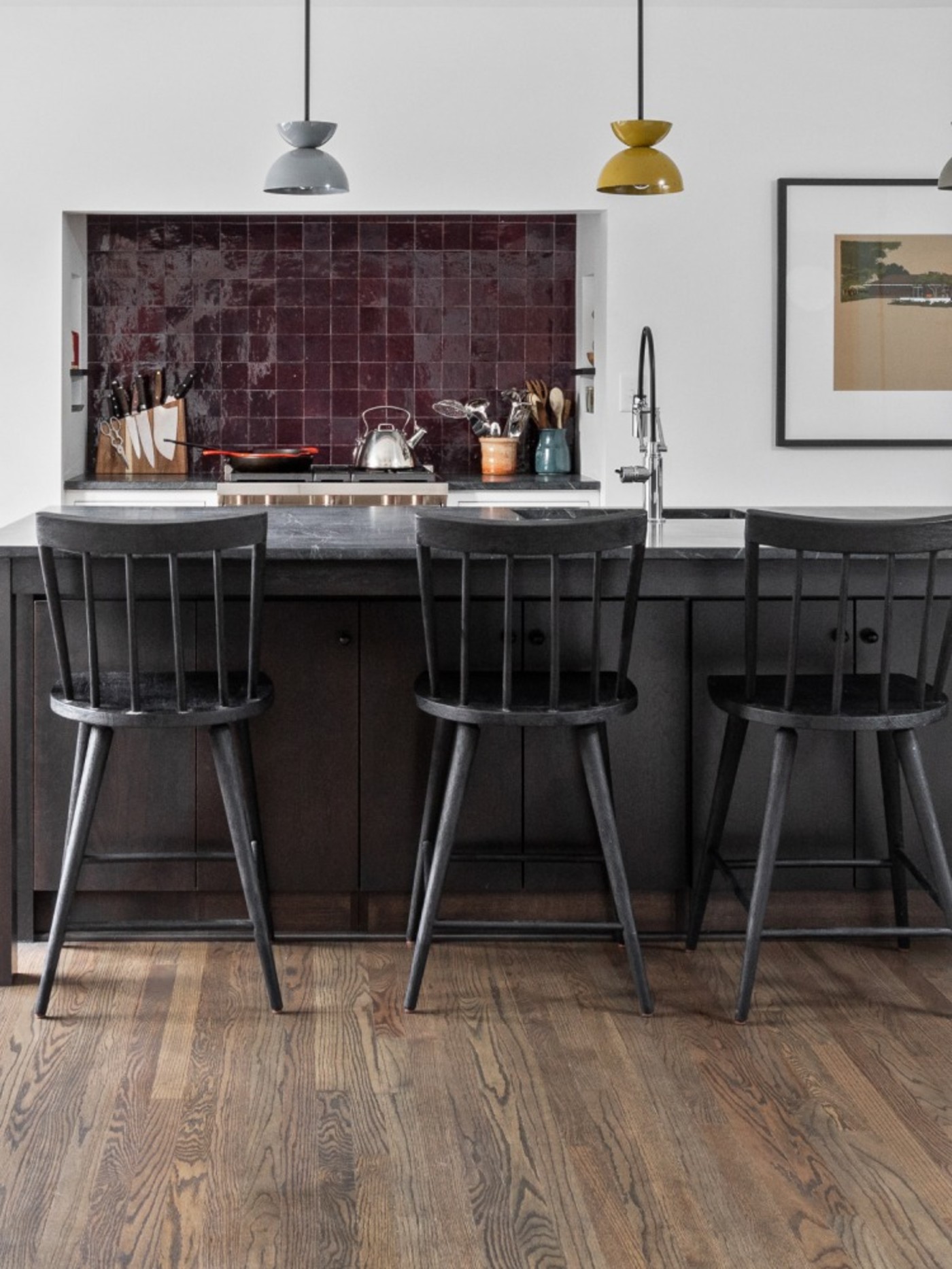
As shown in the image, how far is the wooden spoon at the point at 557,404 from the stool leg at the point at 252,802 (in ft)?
9.69

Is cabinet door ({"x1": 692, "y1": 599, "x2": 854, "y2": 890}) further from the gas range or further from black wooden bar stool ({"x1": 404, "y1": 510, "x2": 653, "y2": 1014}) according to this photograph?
the gas range

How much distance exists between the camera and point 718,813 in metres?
3.01

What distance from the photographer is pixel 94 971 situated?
9.88 feet

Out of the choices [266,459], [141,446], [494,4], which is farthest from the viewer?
[141,446]

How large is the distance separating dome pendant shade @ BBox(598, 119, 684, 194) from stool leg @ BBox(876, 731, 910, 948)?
1473 millimetres

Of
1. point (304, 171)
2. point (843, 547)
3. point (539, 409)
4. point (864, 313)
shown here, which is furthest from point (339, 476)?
point (843, 547)

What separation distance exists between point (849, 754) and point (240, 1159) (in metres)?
1.62

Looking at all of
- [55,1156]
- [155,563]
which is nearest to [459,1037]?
[55,1156]

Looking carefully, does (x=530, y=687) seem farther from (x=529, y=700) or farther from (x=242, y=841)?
(x=242, y=841)

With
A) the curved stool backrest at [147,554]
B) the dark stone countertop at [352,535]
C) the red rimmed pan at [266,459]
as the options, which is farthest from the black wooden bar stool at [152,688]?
the red rimmed pan at [266,459]

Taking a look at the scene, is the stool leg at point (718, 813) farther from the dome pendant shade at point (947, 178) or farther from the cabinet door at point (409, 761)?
the dome pendant shade at point (947, 178)

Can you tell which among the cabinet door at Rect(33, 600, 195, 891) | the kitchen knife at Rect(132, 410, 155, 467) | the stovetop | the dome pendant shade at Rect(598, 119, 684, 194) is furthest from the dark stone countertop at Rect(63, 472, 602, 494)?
the cabinet door at Rect(33, 600, 195, 891)

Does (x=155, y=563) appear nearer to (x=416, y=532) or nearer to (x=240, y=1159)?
(x=416, y=532)

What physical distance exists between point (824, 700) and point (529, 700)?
579mm
